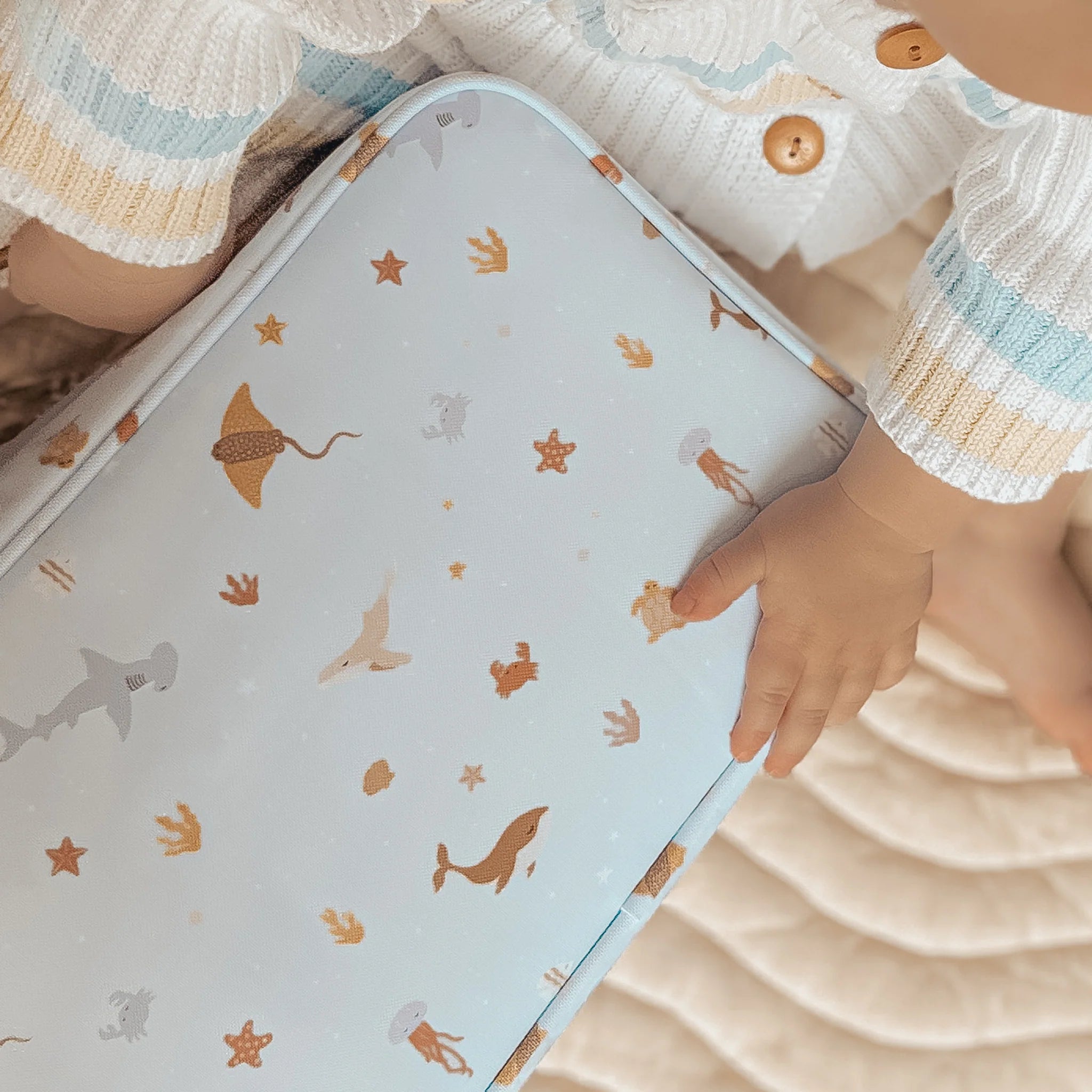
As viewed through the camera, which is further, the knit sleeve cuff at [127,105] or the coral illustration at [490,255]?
the coral illustration at [490,255]

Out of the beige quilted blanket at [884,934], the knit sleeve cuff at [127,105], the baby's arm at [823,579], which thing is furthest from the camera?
the beige quilted blanket at [884,934]

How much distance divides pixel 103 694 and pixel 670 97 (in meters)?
0.45

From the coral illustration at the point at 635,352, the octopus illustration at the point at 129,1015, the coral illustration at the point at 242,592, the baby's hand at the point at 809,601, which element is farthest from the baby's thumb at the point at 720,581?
the octopus illustration at the point at 129,1015

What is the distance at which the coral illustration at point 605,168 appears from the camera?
21.4 inches

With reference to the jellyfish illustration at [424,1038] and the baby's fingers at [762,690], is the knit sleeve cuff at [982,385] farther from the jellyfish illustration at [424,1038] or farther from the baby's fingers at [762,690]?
the jellyfish illustration at [424,1038]

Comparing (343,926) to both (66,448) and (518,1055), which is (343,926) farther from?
(66,448)

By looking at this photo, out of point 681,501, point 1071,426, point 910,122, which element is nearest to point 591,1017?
point 681,501

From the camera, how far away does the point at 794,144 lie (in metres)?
0.59

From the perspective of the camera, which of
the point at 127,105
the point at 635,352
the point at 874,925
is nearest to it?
the point at 127,105

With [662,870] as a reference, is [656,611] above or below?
above

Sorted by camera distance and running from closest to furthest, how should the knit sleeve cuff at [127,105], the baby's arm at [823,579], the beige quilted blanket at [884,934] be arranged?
the knit sleeve cuff at [127,105], the baby's arm at [823,579], the beige quilted blanket at [884,934]

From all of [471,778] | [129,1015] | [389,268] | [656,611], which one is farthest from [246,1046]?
[389,268]

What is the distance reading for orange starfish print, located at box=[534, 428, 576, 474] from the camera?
513 millimetres

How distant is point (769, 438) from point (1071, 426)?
0.14m
